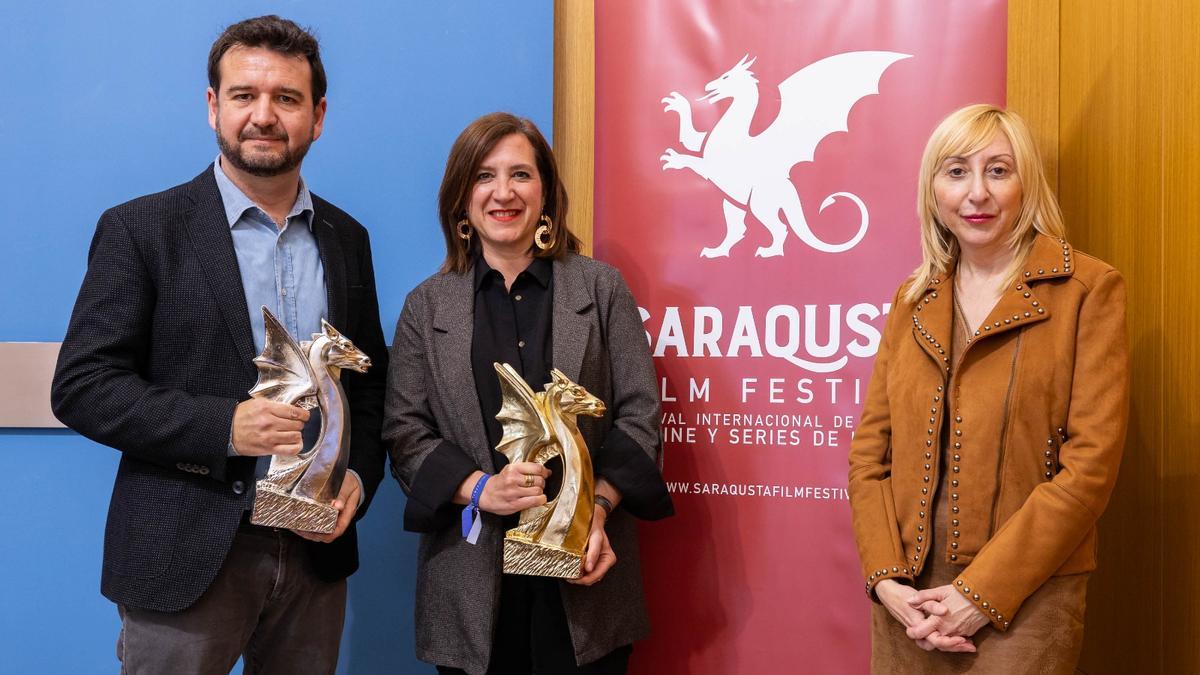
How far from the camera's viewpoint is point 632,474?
202 centimetres

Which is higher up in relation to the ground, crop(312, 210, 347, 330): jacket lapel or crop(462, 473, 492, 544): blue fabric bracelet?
crop(312, 210, 347, 330): jacket lapel

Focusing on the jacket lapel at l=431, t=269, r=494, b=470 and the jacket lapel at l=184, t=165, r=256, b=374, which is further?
the jacket lapel at l=431, t=269, r=494, b=470

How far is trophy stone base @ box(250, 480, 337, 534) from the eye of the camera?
5.83 ft

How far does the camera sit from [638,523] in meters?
2.63

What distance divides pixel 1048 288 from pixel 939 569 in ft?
1.83

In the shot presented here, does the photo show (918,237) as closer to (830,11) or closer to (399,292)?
(830,11)

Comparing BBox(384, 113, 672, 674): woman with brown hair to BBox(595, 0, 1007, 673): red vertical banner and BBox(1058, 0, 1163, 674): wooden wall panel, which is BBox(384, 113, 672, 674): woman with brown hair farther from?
BBox(1058, 0, 1163, 674): wooden wall panel

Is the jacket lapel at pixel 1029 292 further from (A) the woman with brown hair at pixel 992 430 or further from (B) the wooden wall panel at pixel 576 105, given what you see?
(B) the wooden wall panel at pixel 576 105

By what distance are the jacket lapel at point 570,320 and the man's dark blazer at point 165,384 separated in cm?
63

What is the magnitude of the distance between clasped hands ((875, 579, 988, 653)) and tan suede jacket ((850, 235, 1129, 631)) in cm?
3

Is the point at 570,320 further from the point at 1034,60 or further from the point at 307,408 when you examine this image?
the point at 1034,60

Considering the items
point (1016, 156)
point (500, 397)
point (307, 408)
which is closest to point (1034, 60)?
point (1016, 156)

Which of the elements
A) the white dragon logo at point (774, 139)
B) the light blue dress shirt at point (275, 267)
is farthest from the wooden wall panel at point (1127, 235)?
the light blue dress shirt at point (275, 267)

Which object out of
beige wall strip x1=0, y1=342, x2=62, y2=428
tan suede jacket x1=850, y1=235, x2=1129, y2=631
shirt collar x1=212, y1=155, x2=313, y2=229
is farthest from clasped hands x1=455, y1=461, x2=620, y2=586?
beige wall strip x1=0, y1=342, x2=62, y2=428
